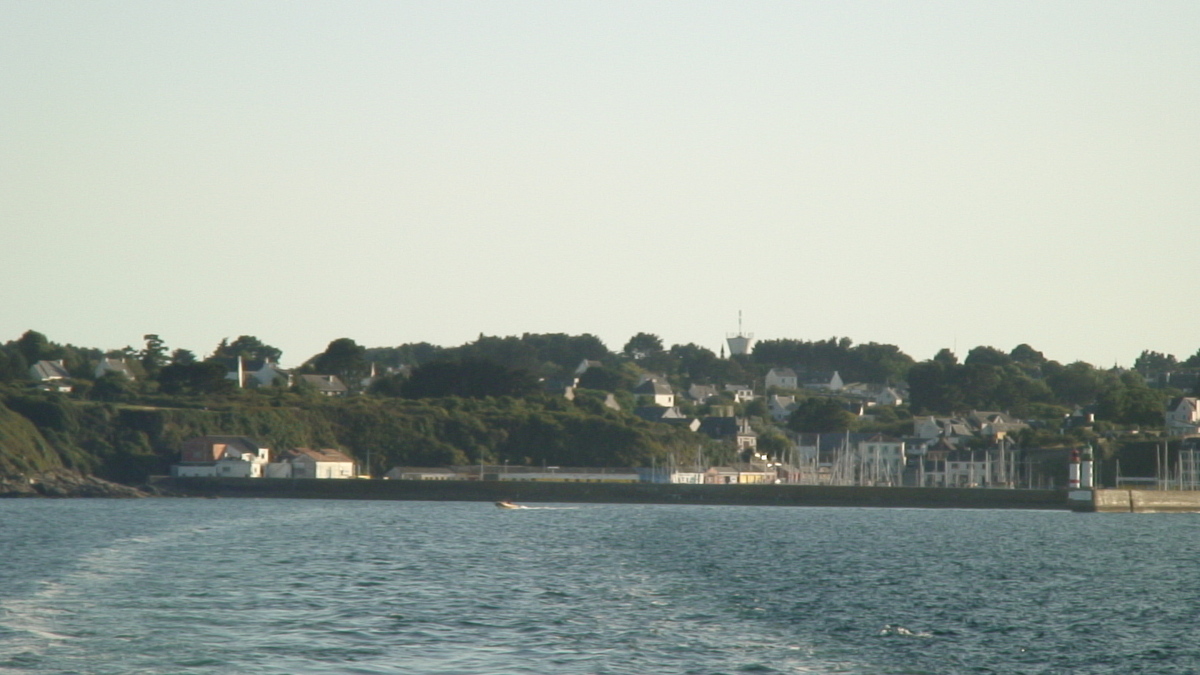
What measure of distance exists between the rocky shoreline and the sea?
50.2 meters

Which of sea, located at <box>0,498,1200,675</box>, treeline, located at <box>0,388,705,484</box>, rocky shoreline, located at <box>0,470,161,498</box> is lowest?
sea, located at <box>0,498,1200,675</box>

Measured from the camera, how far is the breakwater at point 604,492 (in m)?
130

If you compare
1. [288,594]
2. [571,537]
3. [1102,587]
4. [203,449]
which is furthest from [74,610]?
[203,449]

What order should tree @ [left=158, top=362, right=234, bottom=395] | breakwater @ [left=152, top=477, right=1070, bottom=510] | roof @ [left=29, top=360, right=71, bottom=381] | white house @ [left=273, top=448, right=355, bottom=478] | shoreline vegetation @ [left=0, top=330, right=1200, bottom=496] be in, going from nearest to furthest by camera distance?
breakwater @ [left=152, top=477, right=1070, bottom=510]
shoreline vegetation @ [left=0, top=330, right=1200, bottom=496]
white house @ [left=273, top=448, right=355, bottom=478]
tree @ [left=158, top=362, right=234, bottom=395]
roof @ [left=29, top=360, right=71, bottom=381]

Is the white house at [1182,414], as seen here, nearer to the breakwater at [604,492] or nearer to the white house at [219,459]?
the breakwater at [604,492]

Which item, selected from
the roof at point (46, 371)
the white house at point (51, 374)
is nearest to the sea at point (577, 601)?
the white house at point (51, 374)

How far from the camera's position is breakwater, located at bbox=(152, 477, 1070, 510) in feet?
428

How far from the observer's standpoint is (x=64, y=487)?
443 ft

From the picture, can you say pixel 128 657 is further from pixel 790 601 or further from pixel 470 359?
pixel 470 359

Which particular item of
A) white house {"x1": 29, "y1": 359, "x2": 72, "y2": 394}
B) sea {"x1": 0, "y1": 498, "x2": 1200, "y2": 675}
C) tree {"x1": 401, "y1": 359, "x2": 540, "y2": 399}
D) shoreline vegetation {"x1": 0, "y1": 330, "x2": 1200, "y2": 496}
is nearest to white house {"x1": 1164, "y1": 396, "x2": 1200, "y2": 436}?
shoreline vegetation {"x1": 0, "y1": 330, "x2": 1200, "y2": 496}

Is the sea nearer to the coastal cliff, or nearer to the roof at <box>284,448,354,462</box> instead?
the coastal cliff

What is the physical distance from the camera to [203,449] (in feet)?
486

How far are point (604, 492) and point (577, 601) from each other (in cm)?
9524

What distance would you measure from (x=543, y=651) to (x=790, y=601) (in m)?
14.2
